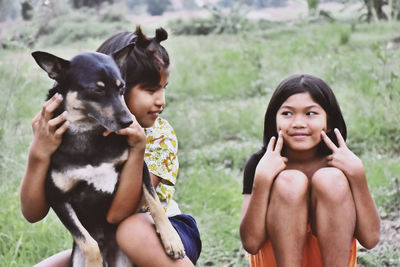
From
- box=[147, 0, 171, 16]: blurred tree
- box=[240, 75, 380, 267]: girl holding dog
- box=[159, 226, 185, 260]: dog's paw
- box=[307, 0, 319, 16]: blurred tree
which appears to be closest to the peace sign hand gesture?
box=[240, 75, 380, 267]: girl holding dog

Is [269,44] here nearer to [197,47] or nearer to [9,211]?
[197,47]

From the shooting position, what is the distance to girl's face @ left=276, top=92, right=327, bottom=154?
245cm

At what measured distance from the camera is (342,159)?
7.82 feet

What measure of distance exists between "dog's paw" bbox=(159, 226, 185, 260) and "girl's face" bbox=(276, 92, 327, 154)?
2.29 ft

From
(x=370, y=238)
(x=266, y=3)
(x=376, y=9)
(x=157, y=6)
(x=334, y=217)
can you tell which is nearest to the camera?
(x=334, y=217)

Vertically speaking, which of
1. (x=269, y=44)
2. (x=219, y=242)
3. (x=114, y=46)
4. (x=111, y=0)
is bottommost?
(x=111, y=0)

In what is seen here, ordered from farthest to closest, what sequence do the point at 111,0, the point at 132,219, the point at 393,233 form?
the point at 111,0 → the point at 393,233 → the point at 132,219

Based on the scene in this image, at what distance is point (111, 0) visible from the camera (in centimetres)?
1559

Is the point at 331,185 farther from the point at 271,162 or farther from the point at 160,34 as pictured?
the point at 160,34

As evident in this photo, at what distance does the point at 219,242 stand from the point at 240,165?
1.45 m

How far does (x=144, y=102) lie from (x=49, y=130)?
1.44ft

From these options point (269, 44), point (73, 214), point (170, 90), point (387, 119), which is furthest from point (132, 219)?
point (269, 44)

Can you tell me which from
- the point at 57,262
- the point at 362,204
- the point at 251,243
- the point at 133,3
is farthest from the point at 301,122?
the point at 133,3

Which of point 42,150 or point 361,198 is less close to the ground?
point 42,150
